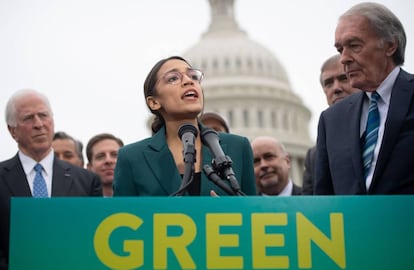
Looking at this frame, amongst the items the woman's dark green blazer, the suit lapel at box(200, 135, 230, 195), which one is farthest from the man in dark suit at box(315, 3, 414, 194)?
the suit lapel at box(200, 135, 230, 195)

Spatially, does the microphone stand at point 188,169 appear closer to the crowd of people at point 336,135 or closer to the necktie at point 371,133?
the crowd of people at point 336,135

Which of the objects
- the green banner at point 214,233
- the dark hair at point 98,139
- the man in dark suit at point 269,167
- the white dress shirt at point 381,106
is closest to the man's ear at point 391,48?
the white dress shirt at point 381,106

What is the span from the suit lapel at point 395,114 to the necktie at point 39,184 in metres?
3.31

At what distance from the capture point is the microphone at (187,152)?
3777 millimetres

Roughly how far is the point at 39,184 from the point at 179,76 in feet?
8.20

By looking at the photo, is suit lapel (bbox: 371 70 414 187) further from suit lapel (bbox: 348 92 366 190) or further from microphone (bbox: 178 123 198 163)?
microphone (bbox: 178 123 198 163)

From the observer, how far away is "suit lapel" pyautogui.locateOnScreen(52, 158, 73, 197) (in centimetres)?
649

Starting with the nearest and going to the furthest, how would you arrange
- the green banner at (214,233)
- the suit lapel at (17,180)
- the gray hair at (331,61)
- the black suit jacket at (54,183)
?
the green banner at (214,233) < the black suit jacket at (54,183) < the suit lapel at (17,180) < the gray hair at (331,61)

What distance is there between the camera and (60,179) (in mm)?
6566

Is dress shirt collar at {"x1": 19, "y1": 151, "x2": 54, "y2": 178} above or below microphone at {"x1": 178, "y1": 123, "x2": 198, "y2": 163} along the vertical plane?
above

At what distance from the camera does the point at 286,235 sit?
2.91 meters

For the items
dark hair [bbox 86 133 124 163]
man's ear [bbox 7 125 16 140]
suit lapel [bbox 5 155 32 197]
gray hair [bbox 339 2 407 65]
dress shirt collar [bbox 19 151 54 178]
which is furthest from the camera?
dark hair [bbox 86 133 124 163]

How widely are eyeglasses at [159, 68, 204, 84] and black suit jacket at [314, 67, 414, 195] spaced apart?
3.39 feet

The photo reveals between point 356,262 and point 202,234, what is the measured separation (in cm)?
64
